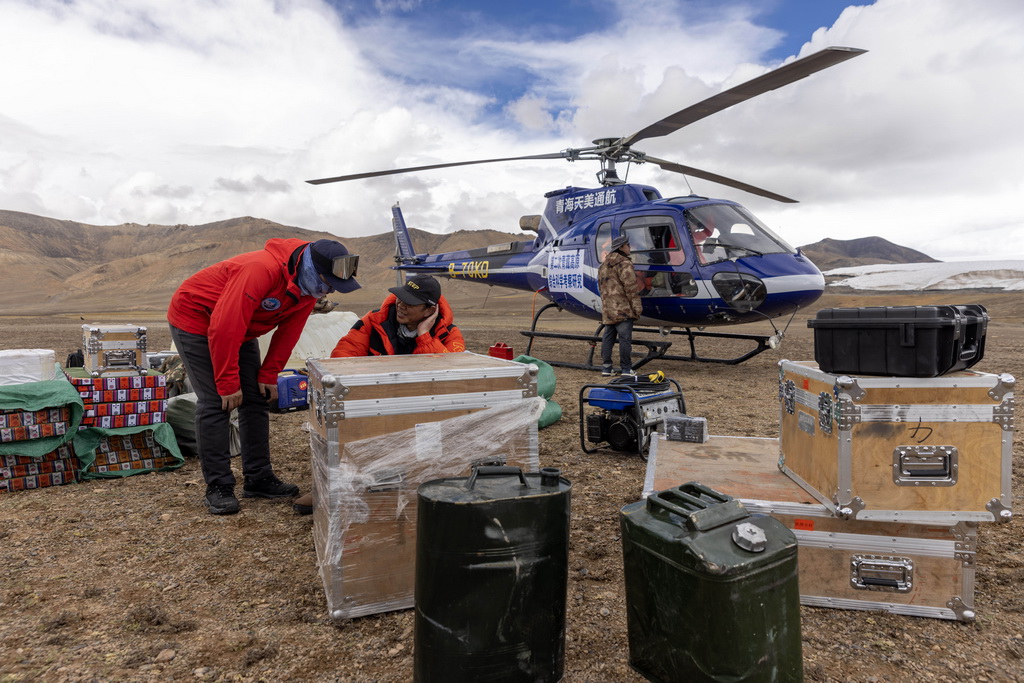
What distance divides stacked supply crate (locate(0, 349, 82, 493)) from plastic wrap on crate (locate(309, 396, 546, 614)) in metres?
2.56

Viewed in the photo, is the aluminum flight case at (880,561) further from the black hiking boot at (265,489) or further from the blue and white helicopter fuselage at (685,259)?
the blue and white helicopter fuselage at (685,259)

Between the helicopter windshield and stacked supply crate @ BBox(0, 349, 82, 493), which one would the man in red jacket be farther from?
the helicopter windshield

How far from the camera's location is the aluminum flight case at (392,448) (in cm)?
253

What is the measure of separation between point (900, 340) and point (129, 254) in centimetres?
13590

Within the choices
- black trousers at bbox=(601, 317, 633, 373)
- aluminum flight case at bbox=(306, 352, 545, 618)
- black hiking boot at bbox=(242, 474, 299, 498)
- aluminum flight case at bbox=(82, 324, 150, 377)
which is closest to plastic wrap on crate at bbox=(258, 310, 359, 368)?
aluminum flight case at bbox=(82, 324, 150, 377)

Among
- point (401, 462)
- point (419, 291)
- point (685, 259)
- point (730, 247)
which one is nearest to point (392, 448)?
point (401, 462)

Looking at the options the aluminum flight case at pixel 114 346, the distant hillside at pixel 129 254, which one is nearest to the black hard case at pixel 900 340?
the aluminum flight case at pixel 114 346

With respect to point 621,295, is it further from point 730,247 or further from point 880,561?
point 880,561

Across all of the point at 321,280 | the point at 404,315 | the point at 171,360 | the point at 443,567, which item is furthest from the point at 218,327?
the point at 171,360

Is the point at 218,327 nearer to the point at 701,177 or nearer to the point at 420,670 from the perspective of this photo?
the point at 420,670

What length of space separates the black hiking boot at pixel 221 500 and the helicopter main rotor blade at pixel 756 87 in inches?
224

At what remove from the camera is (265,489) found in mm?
4074

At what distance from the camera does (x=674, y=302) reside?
842cm

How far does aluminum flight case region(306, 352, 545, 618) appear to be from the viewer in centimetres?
253
